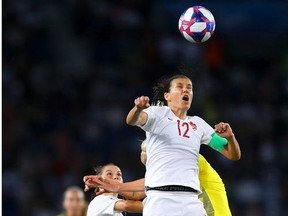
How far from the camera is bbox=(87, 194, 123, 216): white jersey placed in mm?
7438

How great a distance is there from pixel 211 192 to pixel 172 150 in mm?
662

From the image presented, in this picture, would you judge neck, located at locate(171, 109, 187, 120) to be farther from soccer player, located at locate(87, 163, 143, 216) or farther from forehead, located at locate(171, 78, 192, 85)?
soccer player, located at locate(87, 163, 143, 216)

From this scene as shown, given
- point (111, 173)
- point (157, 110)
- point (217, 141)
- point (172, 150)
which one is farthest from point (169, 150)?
point (111, 173)

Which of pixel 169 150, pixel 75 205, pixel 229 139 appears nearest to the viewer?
pixel 169 150

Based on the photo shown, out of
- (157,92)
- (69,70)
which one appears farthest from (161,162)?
(69,70)

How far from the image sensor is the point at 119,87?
48.0ft

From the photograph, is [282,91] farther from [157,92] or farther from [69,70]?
[157,92]

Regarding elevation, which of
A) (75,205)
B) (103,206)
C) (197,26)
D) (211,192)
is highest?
(197,26)

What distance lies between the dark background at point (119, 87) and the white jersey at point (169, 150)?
585 centimetres

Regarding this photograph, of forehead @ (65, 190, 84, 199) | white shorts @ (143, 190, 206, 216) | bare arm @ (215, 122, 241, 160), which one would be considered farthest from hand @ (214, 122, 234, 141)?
forehead @ (65, 190, 84, 199)

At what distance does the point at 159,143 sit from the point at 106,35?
8983 millimetres

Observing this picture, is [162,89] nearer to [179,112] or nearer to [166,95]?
[166,95]

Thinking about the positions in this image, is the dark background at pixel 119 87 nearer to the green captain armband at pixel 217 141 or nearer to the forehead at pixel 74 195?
the forehead at pixel 74 195

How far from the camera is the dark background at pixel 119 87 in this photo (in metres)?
13.4
